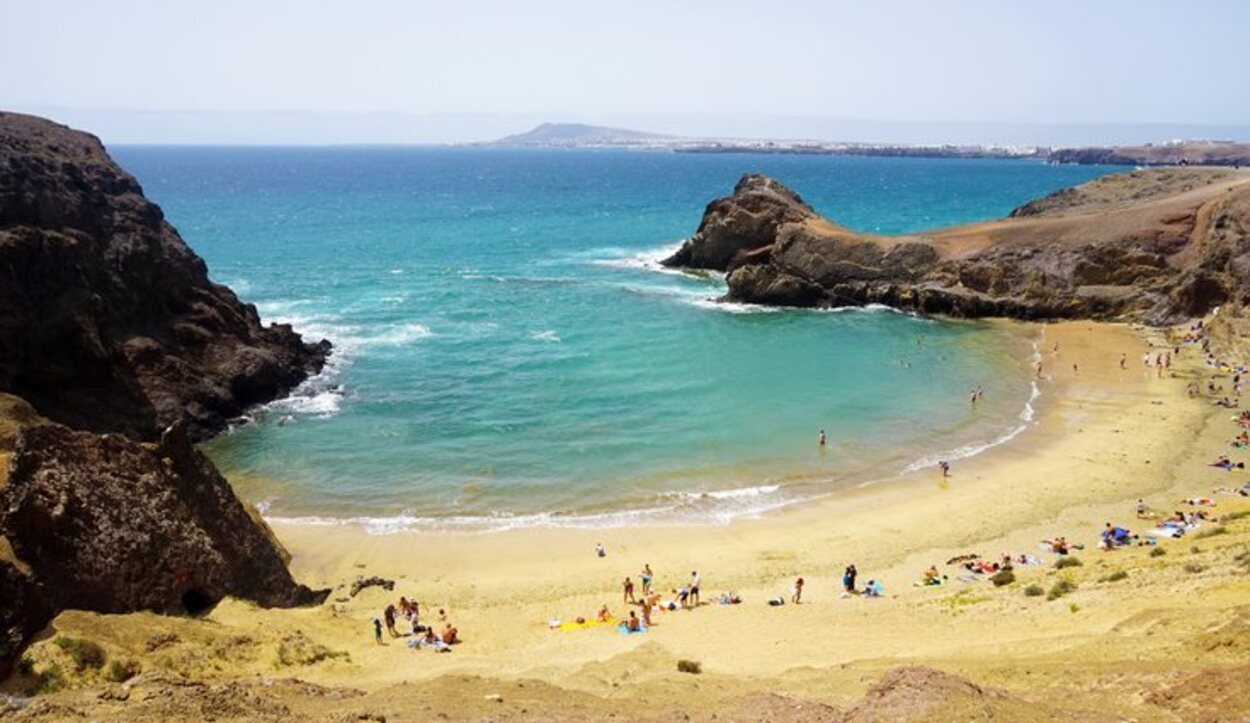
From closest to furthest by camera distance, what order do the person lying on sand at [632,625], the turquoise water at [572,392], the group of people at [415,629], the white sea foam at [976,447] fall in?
1. the group of people at [415,629]
2. the person lying on sand at [632,625]
3. the turquoise water at [572,392]
4. the white sea foam at [976,447]

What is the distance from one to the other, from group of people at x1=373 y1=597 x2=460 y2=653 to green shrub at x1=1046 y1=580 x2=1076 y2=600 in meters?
13.8

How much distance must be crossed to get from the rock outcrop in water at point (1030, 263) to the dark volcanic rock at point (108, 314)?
1365 inches

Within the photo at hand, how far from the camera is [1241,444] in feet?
113

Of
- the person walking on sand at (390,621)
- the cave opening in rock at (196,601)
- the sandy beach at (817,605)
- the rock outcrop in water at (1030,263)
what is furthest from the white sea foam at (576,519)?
the rock outcrop in water at (1030,263)

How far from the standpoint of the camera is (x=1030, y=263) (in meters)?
59.3

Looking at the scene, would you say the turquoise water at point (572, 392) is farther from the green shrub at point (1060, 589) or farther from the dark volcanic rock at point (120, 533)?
the green shrub at point (1060, 589)

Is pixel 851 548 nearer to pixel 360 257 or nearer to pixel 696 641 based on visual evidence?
pixel 696 641

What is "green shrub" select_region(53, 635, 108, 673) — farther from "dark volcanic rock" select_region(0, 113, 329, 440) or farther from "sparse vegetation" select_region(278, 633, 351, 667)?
"dark volcanic rock" select_region(0, 113, 329, 440)

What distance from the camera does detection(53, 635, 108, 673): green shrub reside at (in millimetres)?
13344

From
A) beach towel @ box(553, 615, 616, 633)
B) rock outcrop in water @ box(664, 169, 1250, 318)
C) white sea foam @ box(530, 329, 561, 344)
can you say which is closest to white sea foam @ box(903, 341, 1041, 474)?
beach towel @ box(553, 615, 616, 633)

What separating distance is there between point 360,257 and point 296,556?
193ft

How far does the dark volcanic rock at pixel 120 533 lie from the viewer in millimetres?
15383

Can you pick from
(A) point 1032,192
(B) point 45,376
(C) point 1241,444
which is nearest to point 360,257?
(B) point 45,376

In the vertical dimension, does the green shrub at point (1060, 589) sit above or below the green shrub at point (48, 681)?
below
